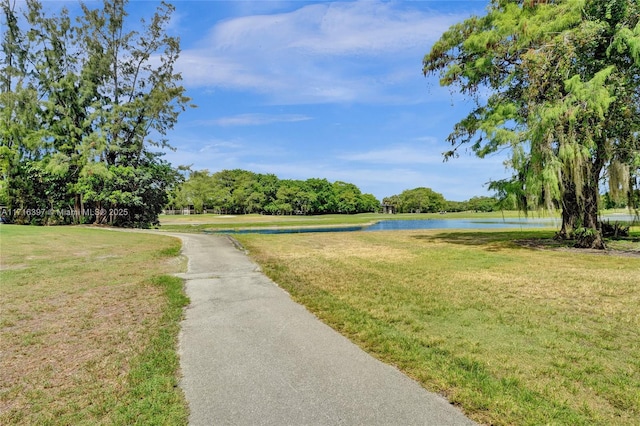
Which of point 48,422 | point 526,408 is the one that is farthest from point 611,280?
point 48,422

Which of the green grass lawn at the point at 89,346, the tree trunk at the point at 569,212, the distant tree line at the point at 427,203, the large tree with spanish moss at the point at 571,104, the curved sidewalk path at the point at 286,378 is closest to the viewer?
the curved sidewalk path at the point at 286,378

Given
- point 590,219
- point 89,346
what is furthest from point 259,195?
point 89,346

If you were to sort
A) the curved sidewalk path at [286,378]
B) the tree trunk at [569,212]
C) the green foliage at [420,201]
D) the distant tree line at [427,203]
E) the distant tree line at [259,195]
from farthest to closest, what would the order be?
the distant tree line at [427,203]
the green foliage at [420,201]
the distant tree line at [259,195]
the tree trunk at [569,212]
the curved sidewalk path at [286,378]

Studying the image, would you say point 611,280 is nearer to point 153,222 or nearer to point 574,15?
point 574,15

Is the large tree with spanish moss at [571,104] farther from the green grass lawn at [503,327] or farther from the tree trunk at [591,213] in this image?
the green grass lawn at [503,327]

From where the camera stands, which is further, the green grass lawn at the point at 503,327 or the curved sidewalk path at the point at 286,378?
the green grass lawn at the point at 503,327

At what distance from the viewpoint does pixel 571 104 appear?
11.7m

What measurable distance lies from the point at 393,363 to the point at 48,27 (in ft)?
132

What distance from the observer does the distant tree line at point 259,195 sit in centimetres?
9219

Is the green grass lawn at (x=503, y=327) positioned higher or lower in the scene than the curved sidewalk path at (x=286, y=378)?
lower

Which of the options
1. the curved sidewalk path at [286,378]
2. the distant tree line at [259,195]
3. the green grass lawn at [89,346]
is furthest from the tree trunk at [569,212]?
the distant tree line at [259,195]

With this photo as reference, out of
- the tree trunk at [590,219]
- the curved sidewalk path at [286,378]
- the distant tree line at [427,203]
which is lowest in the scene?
the curved sidewalk path at [286,378]

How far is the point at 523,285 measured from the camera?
752 cm

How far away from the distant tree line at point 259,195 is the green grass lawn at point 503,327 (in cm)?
8205
